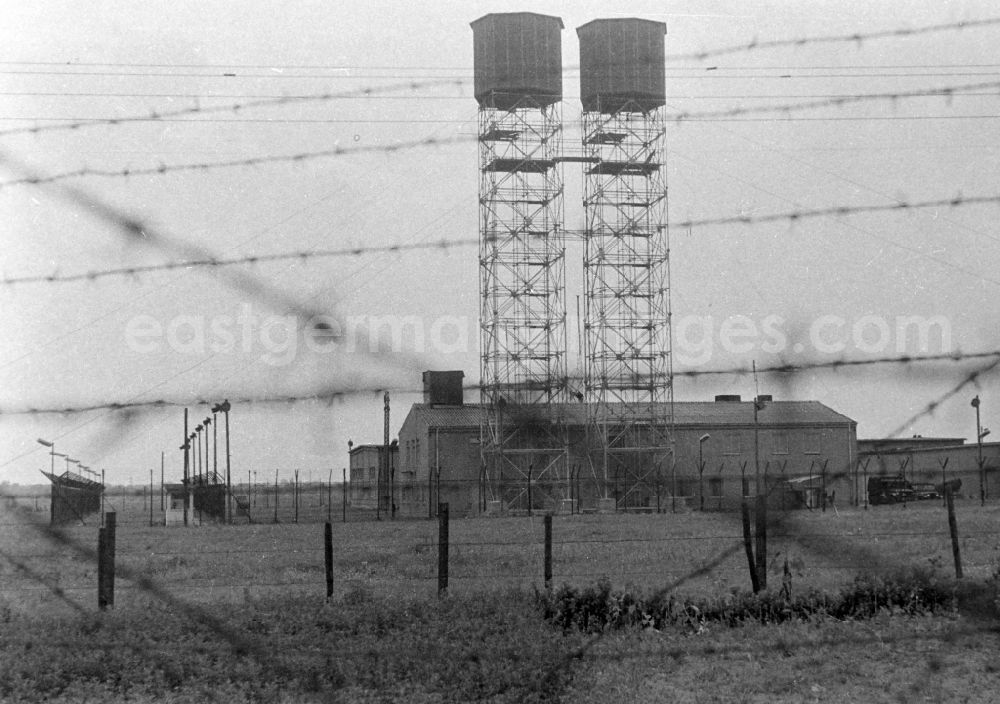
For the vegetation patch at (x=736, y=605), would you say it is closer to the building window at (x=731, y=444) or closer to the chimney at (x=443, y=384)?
the chimney at (x=443, y=384)

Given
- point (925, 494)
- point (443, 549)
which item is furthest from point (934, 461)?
point (925, 494)

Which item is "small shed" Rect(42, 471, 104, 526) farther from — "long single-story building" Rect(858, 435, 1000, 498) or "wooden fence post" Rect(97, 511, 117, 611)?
"long single-story building" Rect(858, 435, 1000, 498)

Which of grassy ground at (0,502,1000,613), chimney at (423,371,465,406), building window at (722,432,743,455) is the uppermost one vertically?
chimney at (423,371,465,406)

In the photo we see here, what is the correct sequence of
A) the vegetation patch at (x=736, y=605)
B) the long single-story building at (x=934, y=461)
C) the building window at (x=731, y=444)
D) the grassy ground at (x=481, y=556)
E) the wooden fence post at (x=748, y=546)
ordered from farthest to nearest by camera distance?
1. the building window at (x=731, y=444)
2. the grassy ground at (x=481, y=556)
3. the wooden fence post at (x=748, y=546)
4. the vegetation patch at (x=736, y=605)
5. the long single-story building at (x=934, y=461)

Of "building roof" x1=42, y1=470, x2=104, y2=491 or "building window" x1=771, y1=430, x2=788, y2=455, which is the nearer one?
"building roof" x1=42, y1=470, x2=104, y2=491

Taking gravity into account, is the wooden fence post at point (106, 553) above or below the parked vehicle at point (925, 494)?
above

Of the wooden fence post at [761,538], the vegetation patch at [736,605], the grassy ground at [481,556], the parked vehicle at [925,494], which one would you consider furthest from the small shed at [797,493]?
the parked vehicle at [925,494]

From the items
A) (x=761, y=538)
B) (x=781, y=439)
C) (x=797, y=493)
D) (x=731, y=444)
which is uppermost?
(x=781, y=439)

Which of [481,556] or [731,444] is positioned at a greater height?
[731,444]

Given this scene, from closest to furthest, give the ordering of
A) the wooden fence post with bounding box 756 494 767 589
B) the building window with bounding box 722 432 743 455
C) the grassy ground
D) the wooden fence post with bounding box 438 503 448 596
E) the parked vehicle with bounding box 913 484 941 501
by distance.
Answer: the wooden fence post with bounding box 756 494 767 589, the wooden fence post with bounding box 438 503 448 596, the grassy ground, the parked vehicle with bounding box 913 484 941 501, the building window with bounding box 722 432 743 455

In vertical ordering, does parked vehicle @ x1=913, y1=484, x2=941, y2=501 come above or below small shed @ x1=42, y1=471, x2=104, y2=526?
below

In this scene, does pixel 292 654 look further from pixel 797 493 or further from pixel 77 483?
pixel 797 493

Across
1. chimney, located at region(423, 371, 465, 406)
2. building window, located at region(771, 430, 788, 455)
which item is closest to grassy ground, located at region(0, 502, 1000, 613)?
building window, located at region(771, 430, 788, 455)

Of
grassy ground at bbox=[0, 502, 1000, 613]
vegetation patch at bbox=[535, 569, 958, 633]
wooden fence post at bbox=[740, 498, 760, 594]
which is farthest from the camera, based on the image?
grassy ground at bbox=[0, 502, 1000, 613]
